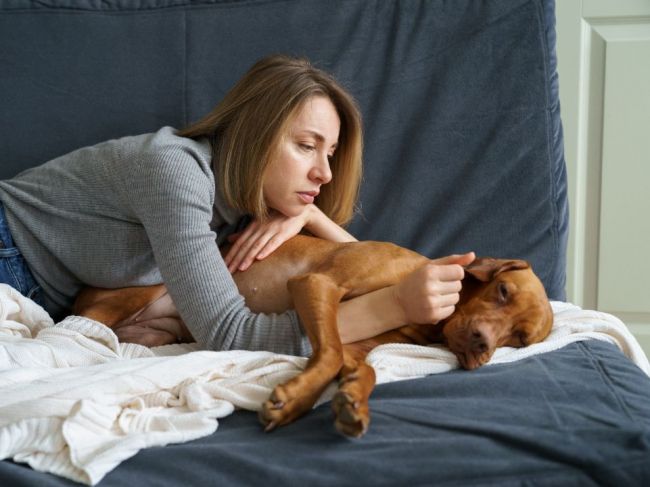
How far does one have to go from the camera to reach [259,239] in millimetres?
2064

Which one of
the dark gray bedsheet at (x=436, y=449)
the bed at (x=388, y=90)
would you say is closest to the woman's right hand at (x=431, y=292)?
the dark gray bedsheet at (x=436, y=449)

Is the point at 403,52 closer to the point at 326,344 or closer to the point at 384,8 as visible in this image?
the point at 384,8

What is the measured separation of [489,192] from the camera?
2.28 metres

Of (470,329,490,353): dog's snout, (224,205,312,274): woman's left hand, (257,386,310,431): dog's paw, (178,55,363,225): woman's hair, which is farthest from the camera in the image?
(224,205,312,274): woman's left hand

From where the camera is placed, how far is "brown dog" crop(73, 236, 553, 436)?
4.44ft

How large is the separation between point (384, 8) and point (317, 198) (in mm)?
730

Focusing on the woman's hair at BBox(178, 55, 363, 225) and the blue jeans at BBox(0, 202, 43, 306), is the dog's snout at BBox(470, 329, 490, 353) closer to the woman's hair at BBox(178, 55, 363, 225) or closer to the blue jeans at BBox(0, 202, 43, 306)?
the woman's hair at BBox(178, 55, 363, 225)

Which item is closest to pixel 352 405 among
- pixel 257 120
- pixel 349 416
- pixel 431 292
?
pixel 349 416

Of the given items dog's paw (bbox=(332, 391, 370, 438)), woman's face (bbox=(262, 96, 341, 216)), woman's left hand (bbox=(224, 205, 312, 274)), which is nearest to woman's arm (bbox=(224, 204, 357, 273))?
woman's left hand (bbox=(224, 205, 312, 274))

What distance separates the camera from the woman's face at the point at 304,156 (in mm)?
1923

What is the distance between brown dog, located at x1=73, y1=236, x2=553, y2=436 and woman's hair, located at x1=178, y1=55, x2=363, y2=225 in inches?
8.9

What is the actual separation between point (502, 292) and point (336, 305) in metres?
0.44

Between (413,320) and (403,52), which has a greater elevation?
(403,52)

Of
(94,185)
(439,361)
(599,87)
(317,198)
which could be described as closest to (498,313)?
(439,361)
